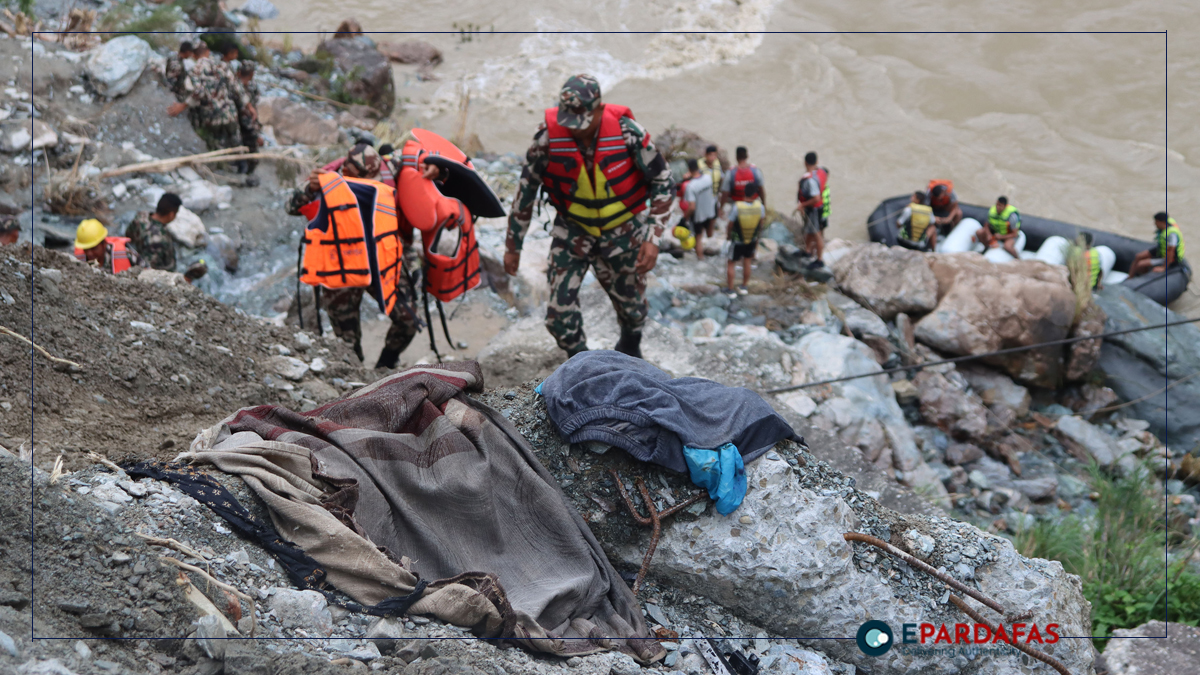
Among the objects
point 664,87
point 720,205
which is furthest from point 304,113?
point 664,87

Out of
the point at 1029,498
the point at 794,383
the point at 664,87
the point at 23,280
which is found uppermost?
the point at 664,87

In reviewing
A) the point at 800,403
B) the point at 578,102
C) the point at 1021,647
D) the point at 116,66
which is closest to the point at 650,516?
the point at 1021,647

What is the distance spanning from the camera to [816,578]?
2648 mm

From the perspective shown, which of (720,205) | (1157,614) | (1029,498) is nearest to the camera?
(1157,614)

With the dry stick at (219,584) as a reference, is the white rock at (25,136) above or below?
above

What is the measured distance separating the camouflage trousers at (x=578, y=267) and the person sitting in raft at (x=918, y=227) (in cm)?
636

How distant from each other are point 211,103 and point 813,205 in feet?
20.1

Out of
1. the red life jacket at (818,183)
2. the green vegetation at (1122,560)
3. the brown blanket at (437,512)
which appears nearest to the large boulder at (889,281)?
the red life jacket at (818,183)

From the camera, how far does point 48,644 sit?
5.54 feet

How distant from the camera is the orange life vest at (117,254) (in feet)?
15.9

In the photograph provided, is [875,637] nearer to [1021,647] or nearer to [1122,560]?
[1021,647]

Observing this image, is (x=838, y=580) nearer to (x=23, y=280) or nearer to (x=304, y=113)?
(x=23, y=280)

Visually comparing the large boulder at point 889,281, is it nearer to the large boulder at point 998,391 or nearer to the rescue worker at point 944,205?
the large boulder at point 998,391

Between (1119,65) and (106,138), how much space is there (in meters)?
15.6
